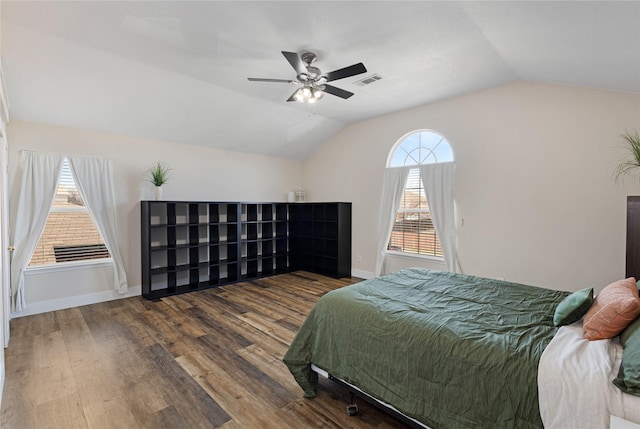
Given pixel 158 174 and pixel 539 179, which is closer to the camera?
pixel 539 179

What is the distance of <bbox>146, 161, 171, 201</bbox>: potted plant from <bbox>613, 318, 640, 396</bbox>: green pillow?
16.2ft

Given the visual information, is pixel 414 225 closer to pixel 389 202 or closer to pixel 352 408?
pixel 389 202

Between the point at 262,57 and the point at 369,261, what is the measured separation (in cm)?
379

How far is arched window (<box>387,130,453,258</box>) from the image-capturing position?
4598mm

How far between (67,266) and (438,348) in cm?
469

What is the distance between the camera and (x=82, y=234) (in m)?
4.10

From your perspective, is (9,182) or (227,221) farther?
(227,221)

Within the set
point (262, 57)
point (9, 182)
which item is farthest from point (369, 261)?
point (9, 182)

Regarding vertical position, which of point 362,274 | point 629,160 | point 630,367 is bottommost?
point 362,274

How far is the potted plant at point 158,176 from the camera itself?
438 centimetres

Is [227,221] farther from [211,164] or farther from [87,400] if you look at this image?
[87,400]

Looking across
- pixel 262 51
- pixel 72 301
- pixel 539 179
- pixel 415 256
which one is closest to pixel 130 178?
pixel 72 301

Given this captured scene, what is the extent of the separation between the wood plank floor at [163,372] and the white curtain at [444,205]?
7.58ft

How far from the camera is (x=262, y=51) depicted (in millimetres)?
2865
